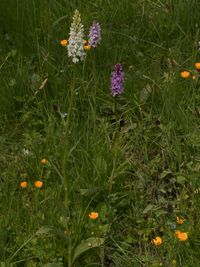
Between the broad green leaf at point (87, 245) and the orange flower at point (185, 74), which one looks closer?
the broad green leaf at point (87, 245)

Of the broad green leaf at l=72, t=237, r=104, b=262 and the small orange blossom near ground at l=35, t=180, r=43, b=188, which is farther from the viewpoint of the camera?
the small orange blossom near ground at l=35, t=180, r=43, b=188

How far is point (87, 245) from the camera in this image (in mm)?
1960

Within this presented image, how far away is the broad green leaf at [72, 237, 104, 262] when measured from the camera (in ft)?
6.39

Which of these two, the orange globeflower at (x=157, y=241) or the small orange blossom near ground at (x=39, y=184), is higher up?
the small orange blossom near ground at (x=39, y=184)

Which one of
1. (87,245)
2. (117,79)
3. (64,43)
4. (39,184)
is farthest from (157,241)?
(64,43)

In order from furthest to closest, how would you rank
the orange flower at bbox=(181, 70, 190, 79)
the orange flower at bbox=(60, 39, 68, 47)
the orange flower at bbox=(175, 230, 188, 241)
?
the orange flower at bbox=(60, 39, 68, 47) → the orange flower at bbox=(181, 70, 190, 79) → the orange flower at bbox=(175, 230, 188, 241)

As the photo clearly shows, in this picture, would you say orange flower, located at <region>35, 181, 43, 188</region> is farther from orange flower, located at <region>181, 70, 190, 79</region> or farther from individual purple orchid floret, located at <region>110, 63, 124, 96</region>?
orange flower, located at <region>181, 70, 190, 79</region>

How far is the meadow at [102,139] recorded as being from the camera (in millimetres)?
2023

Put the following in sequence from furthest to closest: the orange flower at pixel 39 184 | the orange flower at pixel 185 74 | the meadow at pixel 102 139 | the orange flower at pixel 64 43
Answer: the orange flower at pixel 64 43 < the orange flower at pixel 185 74 < the orange flower at pixel 39 184 < the meadow at pixel 102 139

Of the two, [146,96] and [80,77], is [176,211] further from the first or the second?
[80,77]

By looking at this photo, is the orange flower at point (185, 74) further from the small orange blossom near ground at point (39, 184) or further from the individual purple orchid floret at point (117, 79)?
the small orange blossom near ground at point (39, 184)

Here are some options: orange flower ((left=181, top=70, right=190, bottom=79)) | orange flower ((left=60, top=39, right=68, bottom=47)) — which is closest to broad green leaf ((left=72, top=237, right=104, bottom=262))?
orange flower ((left=181, top=70, right=190, bottom=79))

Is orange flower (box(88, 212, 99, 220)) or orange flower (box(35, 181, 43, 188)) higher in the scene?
orange flower (box(35, 181, 43, 188))

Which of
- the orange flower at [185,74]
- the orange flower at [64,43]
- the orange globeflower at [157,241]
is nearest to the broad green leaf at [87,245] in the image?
the orange globeflower at [157,241]
